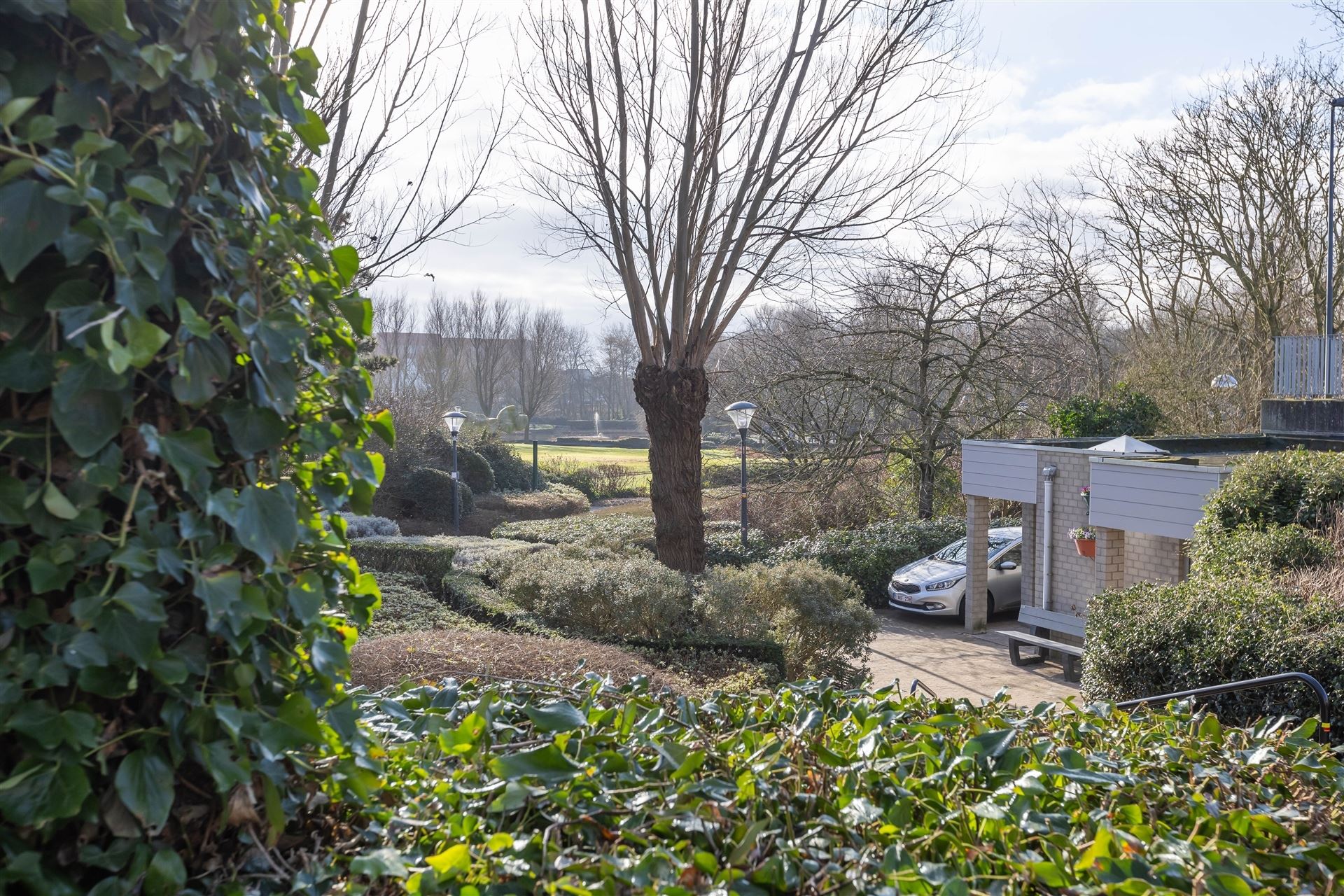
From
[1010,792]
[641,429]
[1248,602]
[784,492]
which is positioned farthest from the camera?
[641,429]

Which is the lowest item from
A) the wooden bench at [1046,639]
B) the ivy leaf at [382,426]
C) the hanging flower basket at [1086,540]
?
the wooden bench at [1046,639]

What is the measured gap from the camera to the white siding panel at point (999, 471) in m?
13.9

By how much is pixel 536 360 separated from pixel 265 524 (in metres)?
48.6

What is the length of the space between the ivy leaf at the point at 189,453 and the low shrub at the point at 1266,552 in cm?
846

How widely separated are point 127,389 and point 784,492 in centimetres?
1978

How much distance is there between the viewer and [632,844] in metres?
1.31

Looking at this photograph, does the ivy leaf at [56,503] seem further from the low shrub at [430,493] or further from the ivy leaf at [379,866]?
the low shrub at [430,493]

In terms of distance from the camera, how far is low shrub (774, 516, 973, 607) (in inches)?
648

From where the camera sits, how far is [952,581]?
15125mm

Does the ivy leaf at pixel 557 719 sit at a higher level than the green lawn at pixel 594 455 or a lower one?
higher

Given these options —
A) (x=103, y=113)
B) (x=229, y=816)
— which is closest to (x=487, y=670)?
(x=229, y=816)

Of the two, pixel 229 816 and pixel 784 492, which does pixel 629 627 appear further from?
pixel 784 492

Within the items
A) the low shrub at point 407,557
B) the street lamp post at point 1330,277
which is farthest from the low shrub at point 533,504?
the street lamp post at point 1330,277

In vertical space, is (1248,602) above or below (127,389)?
below
